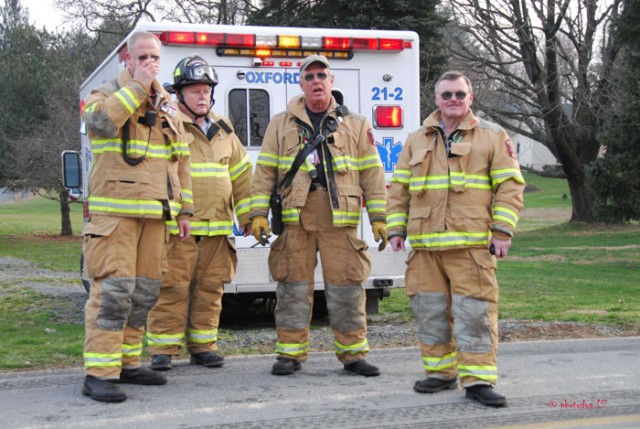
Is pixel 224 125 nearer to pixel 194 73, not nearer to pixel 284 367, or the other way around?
pixel 194 73

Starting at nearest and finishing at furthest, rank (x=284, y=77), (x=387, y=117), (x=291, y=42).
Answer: (x=291, y=42) < (x=284, y=77) < (x=387, y=117)

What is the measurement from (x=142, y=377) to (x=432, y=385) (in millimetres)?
1849

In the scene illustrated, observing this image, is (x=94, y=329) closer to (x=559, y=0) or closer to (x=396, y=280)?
(x=396, y=280)

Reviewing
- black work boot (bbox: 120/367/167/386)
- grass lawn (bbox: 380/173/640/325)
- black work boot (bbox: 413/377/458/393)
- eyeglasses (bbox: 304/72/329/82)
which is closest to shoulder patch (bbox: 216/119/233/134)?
eyeglasses (bbox: 304/72/329/82)

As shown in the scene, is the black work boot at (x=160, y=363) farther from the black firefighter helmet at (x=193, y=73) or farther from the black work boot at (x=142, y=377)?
the black firefighter helmet at (x=193, y=73)

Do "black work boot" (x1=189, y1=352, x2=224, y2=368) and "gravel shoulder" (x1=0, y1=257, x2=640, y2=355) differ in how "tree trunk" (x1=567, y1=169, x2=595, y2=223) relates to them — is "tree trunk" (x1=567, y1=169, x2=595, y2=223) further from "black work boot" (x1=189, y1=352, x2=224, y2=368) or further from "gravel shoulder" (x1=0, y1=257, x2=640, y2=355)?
"black work boot" (x1=189, y1=352, x2=224, y2=368)

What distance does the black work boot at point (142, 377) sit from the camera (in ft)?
18.1

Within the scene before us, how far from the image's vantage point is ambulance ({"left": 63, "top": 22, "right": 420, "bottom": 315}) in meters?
7.68

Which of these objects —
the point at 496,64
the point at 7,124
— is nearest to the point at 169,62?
the point at 496,64

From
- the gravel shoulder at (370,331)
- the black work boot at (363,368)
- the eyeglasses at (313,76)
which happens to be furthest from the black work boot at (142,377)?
the eyeglasses at (313,76)

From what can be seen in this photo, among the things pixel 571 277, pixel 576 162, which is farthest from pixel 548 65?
pixel 571 277

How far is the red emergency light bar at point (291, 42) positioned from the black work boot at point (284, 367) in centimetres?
310

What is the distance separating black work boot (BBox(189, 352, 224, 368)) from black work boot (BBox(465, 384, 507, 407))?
6.11 ft

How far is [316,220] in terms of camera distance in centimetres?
602
